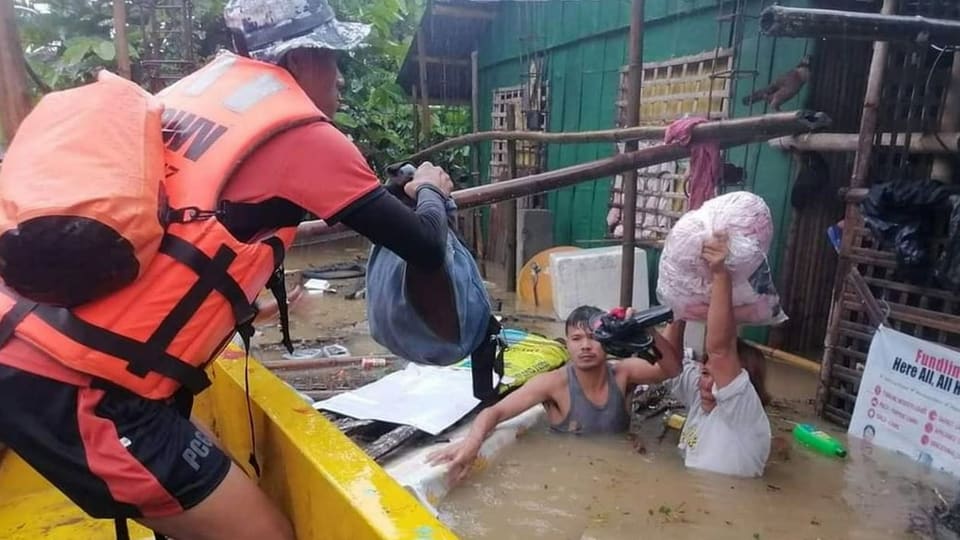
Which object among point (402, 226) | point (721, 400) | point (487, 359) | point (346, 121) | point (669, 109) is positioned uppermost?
point (669, 109)

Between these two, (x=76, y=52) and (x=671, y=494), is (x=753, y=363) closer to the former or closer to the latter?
(x=671, y=494)

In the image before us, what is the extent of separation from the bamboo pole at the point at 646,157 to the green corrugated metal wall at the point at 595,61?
8.93 ft

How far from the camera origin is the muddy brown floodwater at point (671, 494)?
121 inches

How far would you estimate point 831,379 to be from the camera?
13.9 feet

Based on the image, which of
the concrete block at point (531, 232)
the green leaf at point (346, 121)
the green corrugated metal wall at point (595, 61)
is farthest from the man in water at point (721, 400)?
the green leaf at point (346, 121)

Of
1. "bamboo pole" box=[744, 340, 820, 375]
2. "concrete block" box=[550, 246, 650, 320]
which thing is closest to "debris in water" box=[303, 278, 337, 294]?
"concrete block" box=[550, 246, 650, 320]

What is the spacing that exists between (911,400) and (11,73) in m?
4.71

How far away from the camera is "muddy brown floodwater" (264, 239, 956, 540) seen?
3066mm

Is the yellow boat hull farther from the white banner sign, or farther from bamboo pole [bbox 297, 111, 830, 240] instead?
the white banner sign

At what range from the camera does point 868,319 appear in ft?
13.1

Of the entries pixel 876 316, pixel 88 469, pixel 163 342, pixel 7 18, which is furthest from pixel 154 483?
pixel 876 316

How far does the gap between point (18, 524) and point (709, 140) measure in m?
2.91

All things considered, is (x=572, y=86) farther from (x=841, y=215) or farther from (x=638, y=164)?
(x=638, y=164)

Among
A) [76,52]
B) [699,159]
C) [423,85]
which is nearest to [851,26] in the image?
[699,159]
